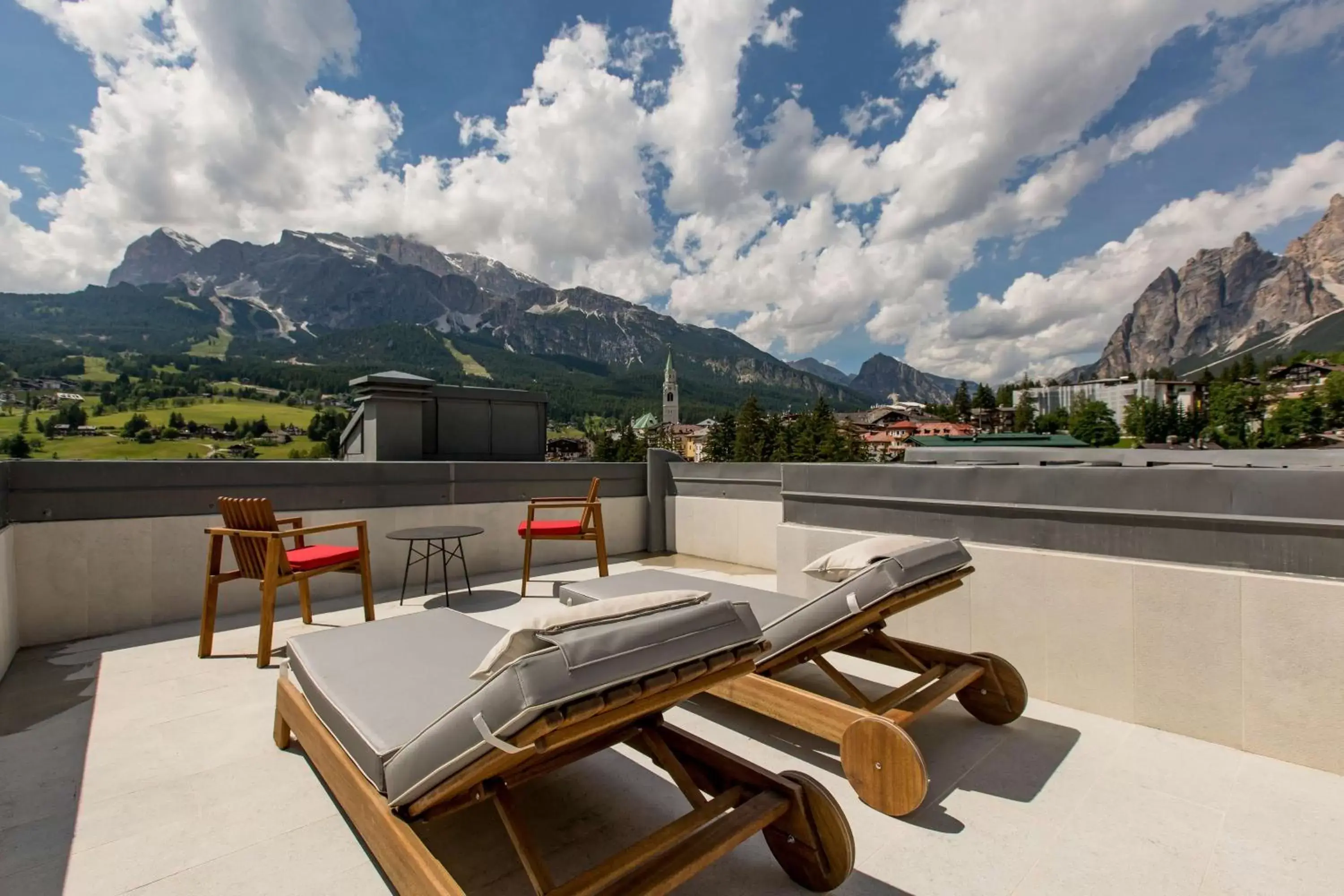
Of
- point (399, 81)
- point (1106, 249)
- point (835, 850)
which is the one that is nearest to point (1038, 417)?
point (1106, 249)

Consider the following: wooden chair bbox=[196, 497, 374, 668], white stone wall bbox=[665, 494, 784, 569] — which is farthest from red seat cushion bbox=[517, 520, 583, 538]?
white stone wall bbox=[665, 494, 784, 569]

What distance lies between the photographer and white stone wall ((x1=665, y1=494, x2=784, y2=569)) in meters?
6.55

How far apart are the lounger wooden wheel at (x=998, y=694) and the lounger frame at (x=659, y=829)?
1434 mm

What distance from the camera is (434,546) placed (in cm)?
594

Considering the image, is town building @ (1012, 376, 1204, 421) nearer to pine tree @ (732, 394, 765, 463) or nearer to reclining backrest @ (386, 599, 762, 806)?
pine tree @ (732, 394, 765, 463)

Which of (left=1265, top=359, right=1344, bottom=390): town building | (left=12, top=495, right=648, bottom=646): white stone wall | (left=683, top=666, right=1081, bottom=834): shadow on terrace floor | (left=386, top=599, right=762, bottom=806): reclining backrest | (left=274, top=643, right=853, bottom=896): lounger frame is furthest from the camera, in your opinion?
(left=1265, top=359, right=1344, bottom=390): town building

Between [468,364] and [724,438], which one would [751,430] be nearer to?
[724,438]

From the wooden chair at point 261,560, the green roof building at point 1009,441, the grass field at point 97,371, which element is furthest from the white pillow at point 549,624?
the grass field at point 97,371

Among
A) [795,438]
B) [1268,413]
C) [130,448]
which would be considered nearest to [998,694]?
[795,438]

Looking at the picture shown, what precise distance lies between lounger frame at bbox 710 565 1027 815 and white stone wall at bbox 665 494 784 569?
3473 millimetres

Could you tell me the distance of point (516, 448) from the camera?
9195mm

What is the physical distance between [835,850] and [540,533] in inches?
161

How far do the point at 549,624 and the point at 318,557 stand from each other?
3170 millimetres

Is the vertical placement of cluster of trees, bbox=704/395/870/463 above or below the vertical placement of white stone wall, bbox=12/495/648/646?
above
